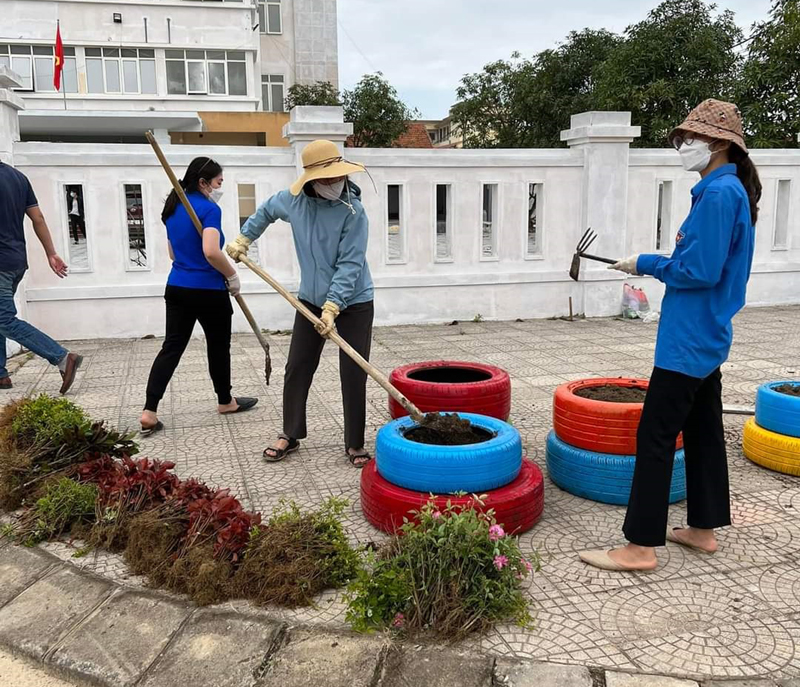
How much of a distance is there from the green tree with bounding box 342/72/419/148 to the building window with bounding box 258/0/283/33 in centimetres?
1180

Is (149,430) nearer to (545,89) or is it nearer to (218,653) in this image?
(218,653)

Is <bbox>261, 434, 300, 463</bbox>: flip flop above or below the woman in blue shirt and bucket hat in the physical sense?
below

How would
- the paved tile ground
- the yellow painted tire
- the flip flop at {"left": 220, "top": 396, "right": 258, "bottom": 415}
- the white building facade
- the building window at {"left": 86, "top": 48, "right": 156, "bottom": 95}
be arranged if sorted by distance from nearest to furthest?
the paved tile ground, the yellow painted tire, the flip flop at {"left": 220, "top": 396, "right": 258, "bottom": 415}, the white building facade, the building window at {"left": 86, "top": 48, "right": 156, "bottom": 95}

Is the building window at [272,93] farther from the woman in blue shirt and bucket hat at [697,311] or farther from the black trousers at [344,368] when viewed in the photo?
the woman in blue shirt and bucket hat at [697,311]

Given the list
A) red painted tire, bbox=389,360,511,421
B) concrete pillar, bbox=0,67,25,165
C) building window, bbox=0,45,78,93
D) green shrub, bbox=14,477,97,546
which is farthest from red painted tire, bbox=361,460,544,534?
building window, bbox=0,45,78,93

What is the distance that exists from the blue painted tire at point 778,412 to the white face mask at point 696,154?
5.96 feet

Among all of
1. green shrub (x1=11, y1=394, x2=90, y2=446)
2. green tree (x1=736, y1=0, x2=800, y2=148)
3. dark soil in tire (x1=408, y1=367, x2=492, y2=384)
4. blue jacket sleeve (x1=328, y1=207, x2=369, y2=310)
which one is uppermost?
green tree (x1=736, y1=0, x2=800, y2=148)

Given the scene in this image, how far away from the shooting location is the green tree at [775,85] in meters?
12.6

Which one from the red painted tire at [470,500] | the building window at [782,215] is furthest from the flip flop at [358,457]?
the building window at [782,215]

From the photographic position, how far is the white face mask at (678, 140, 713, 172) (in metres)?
3.00

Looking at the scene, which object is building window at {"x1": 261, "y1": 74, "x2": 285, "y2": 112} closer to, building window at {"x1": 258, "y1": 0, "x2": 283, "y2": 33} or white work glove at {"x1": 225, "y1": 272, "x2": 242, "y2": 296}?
building window at {"x1": 258, "y1": 0, "x2": 283, "y2": 33}

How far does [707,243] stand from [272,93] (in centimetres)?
4230

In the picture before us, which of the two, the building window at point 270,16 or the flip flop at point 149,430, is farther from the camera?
the building window at point 270,16

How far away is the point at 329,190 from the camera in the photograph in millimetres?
4242
